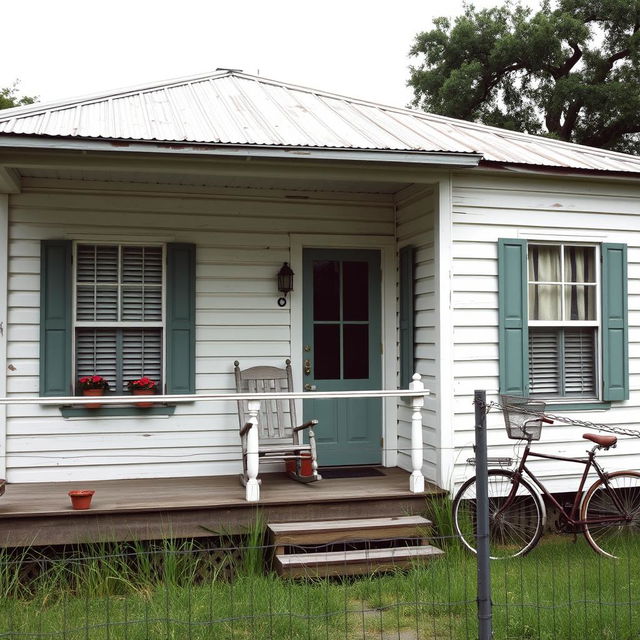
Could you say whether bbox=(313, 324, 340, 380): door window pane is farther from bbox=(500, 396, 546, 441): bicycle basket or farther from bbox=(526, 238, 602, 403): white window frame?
bbox=(500, 396, 546, 441): bicycle basket

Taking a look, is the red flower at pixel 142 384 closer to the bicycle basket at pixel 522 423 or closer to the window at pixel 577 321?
the bicycle basket at pixel 522 423

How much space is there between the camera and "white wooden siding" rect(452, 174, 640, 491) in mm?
6758

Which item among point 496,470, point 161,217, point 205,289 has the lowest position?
point 496,470

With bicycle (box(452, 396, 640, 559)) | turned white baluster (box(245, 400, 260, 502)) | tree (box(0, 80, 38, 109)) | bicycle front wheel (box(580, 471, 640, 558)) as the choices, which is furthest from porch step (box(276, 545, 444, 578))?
tree (box(0, 80, 38, 109))

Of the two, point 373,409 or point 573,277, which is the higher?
point 573,277

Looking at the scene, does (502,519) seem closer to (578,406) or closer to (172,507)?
(578,406)

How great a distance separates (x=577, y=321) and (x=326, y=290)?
2414 millimetres

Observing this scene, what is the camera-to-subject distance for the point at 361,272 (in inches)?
308

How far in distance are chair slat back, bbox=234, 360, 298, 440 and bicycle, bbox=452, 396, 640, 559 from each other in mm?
1886

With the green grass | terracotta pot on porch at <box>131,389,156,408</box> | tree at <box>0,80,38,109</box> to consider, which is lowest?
the green grass

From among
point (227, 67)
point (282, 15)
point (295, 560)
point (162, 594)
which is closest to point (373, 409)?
point (295, 560)

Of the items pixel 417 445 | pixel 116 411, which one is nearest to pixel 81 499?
pixel 116 411

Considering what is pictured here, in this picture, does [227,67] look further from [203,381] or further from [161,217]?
[203,381]

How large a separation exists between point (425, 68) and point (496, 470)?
21.9 meters
